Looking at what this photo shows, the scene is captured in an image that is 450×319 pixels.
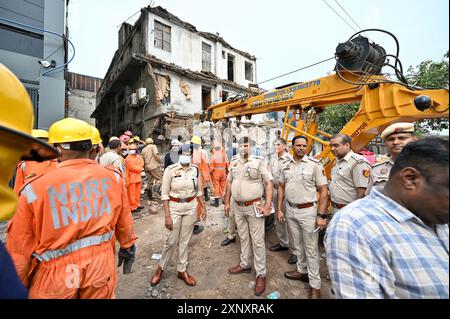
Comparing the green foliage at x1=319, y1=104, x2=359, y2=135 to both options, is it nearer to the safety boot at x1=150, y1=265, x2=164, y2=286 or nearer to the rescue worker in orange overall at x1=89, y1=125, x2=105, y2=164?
the safety boot at x1=150, y1=265, x2=164, y2=286

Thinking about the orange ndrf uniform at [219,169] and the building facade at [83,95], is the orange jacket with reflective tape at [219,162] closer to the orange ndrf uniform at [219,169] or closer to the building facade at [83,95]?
the orange ndrf uniform at [219,169]

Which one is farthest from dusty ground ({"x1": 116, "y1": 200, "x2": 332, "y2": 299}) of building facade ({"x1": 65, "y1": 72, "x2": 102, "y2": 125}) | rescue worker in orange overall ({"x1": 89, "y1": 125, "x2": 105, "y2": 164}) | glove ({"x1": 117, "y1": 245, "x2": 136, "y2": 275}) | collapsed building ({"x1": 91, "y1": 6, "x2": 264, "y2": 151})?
building facade ({"x1": 65, "y1": 72, "x2": 102, "y2": 125})

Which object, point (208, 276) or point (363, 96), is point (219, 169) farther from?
point (363, 96)

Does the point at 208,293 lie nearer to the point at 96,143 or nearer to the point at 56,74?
the point at 96,143

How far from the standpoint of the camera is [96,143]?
7.89 feet

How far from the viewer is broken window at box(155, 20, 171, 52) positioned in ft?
39.8

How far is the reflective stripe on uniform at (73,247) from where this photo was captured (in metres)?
1.35

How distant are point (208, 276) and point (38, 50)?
7676 mm

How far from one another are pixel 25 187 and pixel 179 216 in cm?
187

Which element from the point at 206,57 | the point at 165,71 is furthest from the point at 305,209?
the point at 206,57

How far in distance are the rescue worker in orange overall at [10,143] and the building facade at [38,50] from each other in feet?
20.5

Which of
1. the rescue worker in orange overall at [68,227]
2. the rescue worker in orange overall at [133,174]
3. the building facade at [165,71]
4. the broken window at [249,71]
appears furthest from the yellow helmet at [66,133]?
the broken window at [249,71]

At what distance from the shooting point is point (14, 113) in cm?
69

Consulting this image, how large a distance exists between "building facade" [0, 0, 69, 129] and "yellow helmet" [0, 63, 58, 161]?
6.23m
